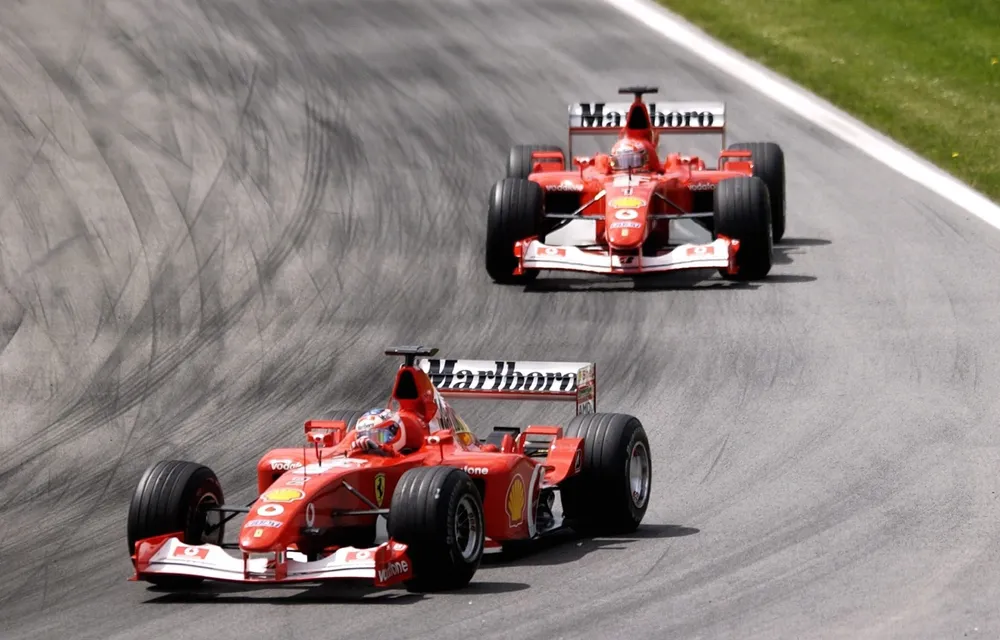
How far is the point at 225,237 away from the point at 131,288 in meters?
2.11

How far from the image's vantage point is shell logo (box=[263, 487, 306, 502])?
35.3 feet

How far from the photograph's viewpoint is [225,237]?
844 inches

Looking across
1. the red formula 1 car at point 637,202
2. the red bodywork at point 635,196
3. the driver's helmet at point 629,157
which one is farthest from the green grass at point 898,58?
the driver's helmet at point 629,157

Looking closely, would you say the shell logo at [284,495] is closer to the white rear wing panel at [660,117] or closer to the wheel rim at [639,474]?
the wheel rim at [639,474]

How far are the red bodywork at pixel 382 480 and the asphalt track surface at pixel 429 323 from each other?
0.89ft

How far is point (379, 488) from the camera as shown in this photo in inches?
448

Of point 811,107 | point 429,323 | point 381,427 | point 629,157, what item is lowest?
point 429,323

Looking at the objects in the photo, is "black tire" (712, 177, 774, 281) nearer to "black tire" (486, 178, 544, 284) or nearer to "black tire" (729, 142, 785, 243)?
"black tire" (729, 142, 785, 243)

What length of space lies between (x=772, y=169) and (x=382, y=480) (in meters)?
11.8

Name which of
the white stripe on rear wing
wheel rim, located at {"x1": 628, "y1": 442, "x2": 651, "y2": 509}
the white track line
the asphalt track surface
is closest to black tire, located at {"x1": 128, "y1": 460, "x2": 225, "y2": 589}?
the asphalt track surface

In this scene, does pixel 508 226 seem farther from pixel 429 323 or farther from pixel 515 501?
pixel 515 501

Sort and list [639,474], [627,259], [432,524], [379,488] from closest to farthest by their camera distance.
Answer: [432,524] < [379,488] < [639,474] < [627,259]

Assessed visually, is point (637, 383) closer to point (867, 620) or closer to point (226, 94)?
point (867, 620)

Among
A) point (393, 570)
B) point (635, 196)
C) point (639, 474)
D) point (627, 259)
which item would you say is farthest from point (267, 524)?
point (635, 196)
